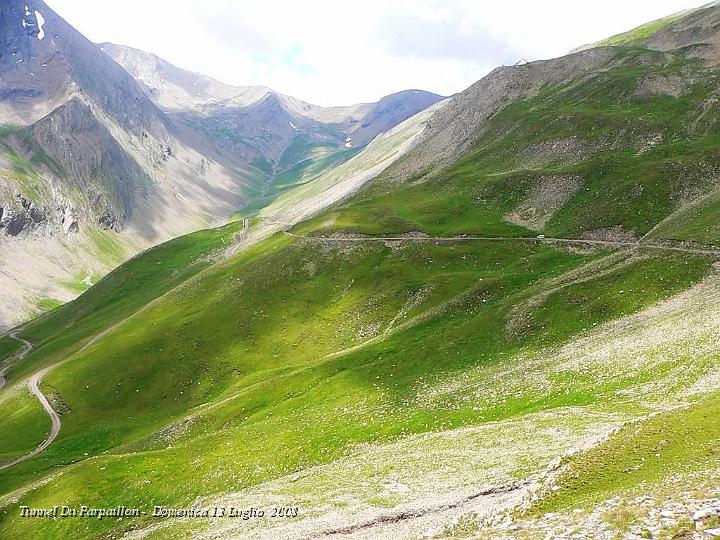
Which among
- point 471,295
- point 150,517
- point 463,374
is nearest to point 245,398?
point 150,517

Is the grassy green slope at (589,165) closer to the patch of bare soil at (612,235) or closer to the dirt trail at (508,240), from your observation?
the patch of bare soil at (612,235)

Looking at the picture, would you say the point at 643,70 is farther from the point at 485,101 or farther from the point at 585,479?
the point at 585,479

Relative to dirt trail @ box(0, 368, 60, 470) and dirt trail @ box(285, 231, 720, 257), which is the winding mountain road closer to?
dirt trail @ box(0, 368, 60, 470)

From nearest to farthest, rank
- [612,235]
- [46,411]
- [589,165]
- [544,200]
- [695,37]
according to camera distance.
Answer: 1. [612,235]
2. [46,411]
3. [544,200]
4. [589,165]
5. [695,37]

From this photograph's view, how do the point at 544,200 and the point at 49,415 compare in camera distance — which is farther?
the point at 544,200

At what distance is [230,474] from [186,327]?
60.8 metres

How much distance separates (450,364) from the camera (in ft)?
207

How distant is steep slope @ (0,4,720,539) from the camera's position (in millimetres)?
31250

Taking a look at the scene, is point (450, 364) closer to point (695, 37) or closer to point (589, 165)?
point (589, 165)

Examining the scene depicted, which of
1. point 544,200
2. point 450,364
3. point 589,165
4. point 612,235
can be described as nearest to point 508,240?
point 544,200

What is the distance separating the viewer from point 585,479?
87.8 feet

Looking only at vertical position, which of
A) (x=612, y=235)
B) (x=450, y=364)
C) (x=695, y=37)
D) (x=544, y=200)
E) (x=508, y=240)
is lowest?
(x=450, y=364)

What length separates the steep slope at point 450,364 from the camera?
31.2 metres

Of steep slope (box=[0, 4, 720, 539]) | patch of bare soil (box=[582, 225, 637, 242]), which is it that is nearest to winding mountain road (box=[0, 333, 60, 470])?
steep slope (box=[0, 4, 720, 539])
